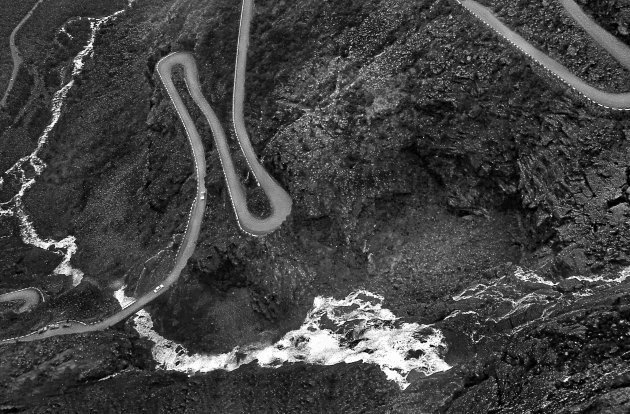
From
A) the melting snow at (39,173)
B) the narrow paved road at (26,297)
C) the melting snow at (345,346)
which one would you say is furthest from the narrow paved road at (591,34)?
the narrow paved road at (26,297)

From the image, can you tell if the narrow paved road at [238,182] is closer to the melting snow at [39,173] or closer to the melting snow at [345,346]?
the melting snow at [345,346]

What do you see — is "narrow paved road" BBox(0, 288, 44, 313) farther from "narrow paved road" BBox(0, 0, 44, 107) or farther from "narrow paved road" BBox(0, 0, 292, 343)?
"narrow paved road" BBox(0, 0, 44, 107)

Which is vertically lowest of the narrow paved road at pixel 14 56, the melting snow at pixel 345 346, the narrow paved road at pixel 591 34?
the melting snow at pixel 345 346

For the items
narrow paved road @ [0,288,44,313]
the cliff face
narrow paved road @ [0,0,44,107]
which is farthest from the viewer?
narrow paved road @ [0,0,44,107]

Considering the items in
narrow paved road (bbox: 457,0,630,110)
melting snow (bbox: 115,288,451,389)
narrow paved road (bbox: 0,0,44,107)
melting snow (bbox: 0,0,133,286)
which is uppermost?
narrow paved road (bbox: 0,0,44,107)

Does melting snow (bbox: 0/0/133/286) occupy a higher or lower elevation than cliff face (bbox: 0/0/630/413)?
higher

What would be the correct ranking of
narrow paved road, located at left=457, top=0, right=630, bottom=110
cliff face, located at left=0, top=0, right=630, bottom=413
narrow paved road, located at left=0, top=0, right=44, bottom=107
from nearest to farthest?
cliff face, located at left=0, top=0, right=630, bottom=413 → narrow paved road, located at left=457, top=0, right=630, bottom=110 → narrow paved road, located at left=0, top=0, right=44, bottom=107

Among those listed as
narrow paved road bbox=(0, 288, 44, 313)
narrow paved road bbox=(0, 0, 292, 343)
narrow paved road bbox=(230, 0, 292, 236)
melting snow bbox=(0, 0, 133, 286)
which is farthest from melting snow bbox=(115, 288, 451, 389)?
melting snow bbox=(0, 0, 133, 286)
